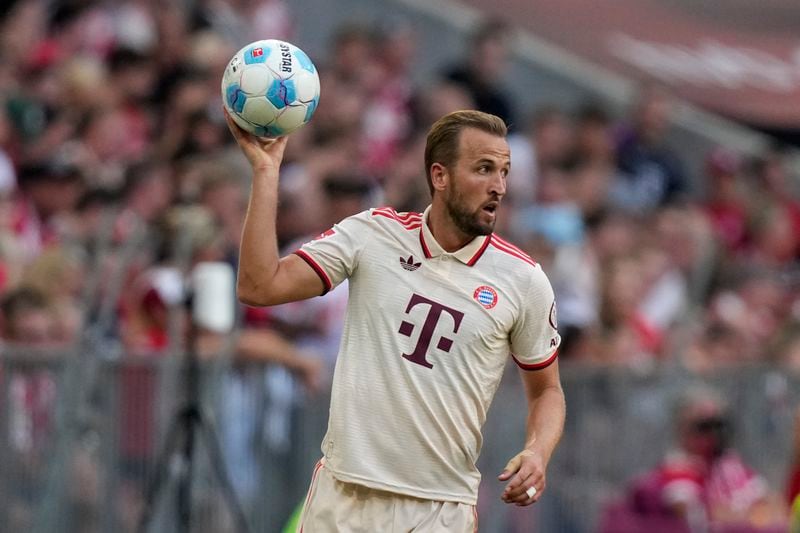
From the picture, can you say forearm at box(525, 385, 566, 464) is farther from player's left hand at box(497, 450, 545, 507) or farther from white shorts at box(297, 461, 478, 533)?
white shorts at box(297, 461, 478, 533)

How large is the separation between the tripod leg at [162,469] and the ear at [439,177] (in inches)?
153

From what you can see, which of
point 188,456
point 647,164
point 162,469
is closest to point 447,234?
point 188,456

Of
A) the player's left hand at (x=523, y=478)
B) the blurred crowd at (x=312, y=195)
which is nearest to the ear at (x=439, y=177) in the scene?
the player's left hand at (x=523, y=478)

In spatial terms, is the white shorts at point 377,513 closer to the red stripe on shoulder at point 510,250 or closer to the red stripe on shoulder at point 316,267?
the red stripe on shoulder at point 316,267

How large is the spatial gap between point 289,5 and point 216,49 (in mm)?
2618

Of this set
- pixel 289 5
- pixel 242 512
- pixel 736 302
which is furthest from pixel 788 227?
pixel 242 512

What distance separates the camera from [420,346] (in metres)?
5.88

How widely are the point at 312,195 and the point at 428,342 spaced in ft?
19.6

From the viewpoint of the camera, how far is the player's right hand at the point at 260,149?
5613mm

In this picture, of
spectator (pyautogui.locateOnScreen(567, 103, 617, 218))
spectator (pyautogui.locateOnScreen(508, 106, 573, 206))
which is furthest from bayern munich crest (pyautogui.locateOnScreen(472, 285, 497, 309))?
spectator (pyautogui.locateOnScreen(567, 103, 617, 218))

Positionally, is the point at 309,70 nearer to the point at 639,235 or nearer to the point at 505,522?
the point at 505,522

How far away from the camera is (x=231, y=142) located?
12281mm

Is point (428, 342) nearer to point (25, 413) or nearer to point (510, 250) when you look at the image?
point (510, 250)

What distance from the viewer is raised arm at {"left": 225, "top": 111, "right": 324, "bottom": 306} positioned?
555 centimetres
